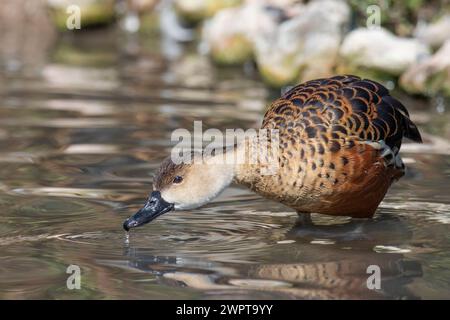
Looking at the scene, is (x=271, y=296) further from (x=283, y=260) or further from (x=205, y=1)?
(x=205, y=1)

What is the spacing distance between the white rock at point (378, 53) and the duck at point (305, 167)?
5312 mm

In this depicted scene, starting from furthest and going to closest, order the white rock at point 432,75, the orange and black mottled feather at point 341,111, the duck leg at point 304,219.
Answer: the white rock at point 432,75 → the duck leg at point 304,219 → the orange and black mottled feather at point 341,111

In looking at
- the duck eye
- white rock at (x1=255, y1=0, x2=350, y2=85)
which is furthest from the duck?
white rock at (x1=255, y1=0, x2=350, y2=85)

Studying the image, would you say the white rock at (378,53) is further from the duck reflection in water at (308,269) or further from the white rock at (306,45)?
the duck reflection in water at (308,269)

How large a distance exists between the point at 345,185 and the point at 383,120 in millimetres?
622

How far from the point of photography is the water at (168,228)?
15.6ft

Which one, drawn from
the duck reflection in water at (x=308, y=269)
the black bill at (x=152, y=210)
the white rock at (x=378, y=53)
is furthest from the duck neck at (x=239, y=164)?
the white rock at (x=378, y=53)

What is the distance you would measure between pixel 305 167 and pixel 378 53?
587 cm

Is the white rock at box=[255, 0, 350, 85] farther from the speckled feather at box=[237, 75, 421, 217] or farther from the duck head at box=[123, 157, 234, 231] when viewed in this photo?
Result: the duck head at box=[123, 157, 234, 231]

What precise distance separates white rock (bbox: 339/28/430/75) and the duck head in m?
5.88

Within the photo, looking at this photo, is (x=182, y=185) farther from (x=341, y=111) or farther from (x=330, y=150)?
(x=341, y=111)

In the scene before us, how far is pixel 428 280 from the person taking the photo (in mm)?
4828

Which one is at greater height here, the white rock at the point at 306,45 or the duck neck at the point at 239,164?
the white rock at the point at 306,45
